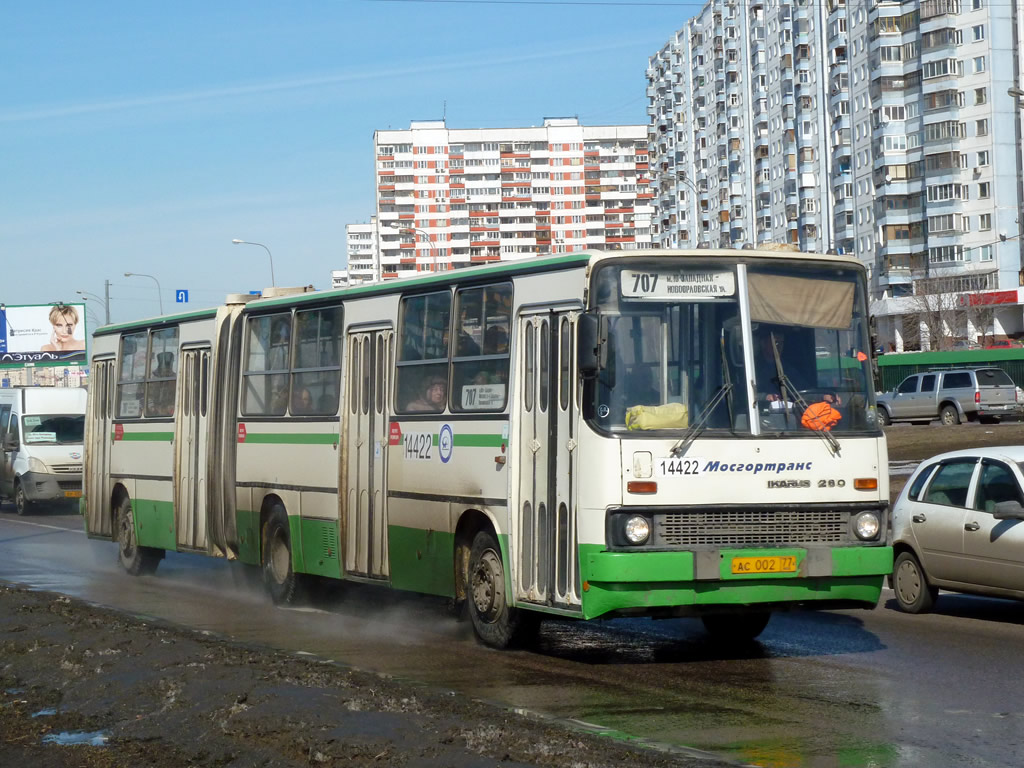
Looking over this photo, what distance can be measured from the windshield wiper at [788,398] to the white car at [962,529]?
2789 millimetres

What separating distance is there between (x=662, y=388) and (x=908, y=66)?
312ft

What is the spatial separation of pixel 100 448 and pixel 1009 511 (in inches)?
475

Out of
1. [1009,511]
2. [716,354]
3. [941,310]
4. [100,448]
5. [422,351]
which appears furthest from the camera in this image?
[941,310]

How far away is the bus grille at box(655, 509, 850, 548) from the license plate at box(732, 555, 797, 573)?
0.33 feet

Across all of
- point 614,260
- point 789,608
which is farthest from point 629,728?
point 614,260

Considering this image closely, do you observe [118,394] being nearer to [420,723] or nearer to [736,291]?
[736,291]

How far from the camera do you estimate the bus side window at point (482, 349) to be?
37.3 feet

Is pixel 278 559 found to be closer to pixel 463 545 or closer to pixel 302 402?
pixel 302 402

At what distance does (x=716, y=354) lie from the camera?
33.8ft

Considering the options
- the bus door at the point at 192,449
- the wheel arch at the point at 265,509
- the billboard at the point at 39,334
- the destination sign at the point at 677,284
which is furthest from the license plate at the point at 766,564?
the billboard at the point at 39,334

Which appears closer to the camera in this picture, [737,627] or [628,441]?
[628,441]

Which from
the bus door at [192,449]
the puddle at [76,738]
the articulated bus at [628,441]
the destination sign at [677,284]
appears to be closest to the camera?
the puddle at [76,738]

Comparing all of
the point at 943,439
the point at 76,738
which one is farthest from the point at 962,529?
the point at 943,439

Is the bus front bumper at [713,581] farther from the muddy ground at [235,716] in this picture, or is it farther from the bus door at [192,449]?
the bus door at [192,449]
